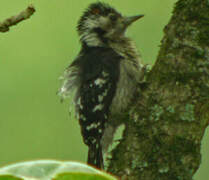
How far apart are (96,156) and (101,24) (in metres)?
1.40

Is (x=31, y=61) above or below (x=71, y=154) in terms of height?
above

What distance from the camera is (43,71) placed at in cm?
624

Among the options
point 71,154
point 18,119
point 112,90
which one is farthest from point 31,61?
point 112,90

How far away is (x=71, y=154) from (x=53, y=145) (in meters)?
0.27

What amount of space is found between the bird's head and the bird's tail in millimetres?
997

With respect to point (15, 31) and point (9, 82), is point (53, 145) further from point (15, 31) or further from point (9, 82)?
point (15, 31)

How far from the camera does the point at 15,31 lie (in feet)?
20.7

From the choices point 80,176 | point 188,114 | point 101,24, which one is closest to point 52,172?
point 80,176

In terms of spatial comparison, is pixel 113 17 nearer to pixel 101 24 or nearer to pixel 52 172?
pixel 101 24

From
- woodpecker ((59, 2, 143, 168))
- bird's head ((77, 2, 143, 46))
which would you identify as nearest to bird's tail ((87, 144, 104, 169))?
woodpecker ((59, 2, 143, 168))

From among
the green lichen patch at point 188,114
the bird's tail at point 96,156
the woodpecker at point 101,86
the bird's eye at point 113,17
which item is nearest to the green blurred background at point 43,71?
the bird's eye at point 113,17

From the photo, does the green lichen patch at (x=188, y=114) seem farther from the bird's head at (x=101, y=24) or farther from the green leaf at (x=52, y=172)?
the bird's head at (x=101, y=24)

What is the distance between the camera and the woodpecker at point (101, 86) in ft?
12.8

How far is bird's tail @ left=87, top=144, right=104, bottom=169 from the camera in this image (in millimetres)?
3816
